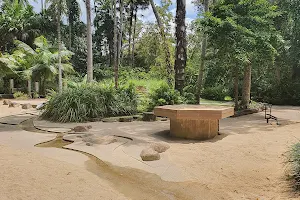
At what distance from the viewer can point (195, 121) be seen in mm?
5863

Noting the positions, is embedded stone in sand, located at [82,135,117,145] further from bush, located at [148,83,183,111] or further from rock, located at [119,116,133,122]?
bush, located at [148,83,183,111]

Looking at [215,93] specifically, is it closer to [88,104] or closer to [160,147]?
[88,104]

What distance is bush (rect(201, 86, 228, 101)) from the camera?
1739cm

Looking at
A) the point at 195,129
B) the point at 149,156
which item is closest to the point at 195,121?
the point at 195,129

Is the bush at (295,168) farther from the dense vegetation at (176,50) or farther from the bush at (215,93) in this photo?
the bush at (215,93)

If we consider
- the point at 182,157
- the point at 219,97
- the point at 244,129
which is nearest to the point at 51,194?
the point at 182,157

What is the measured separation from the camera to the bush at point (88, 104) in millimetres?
8266

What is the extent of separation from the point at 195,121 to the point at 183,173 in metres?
2.13

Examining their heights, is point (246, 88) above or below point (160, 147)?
above

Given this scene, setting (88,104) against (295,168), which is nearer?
(295,168)

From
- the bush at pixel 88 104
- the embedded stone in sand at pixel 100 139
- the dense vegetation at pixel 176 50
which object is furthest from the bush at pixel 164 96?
the embedded stone in sand at pixel 100 139

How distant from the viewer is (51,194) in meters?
2.95

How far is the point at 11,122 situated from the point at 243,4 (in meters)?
8.10

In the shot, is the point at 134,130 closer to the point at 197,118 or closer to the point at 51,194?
the point at 197,118
